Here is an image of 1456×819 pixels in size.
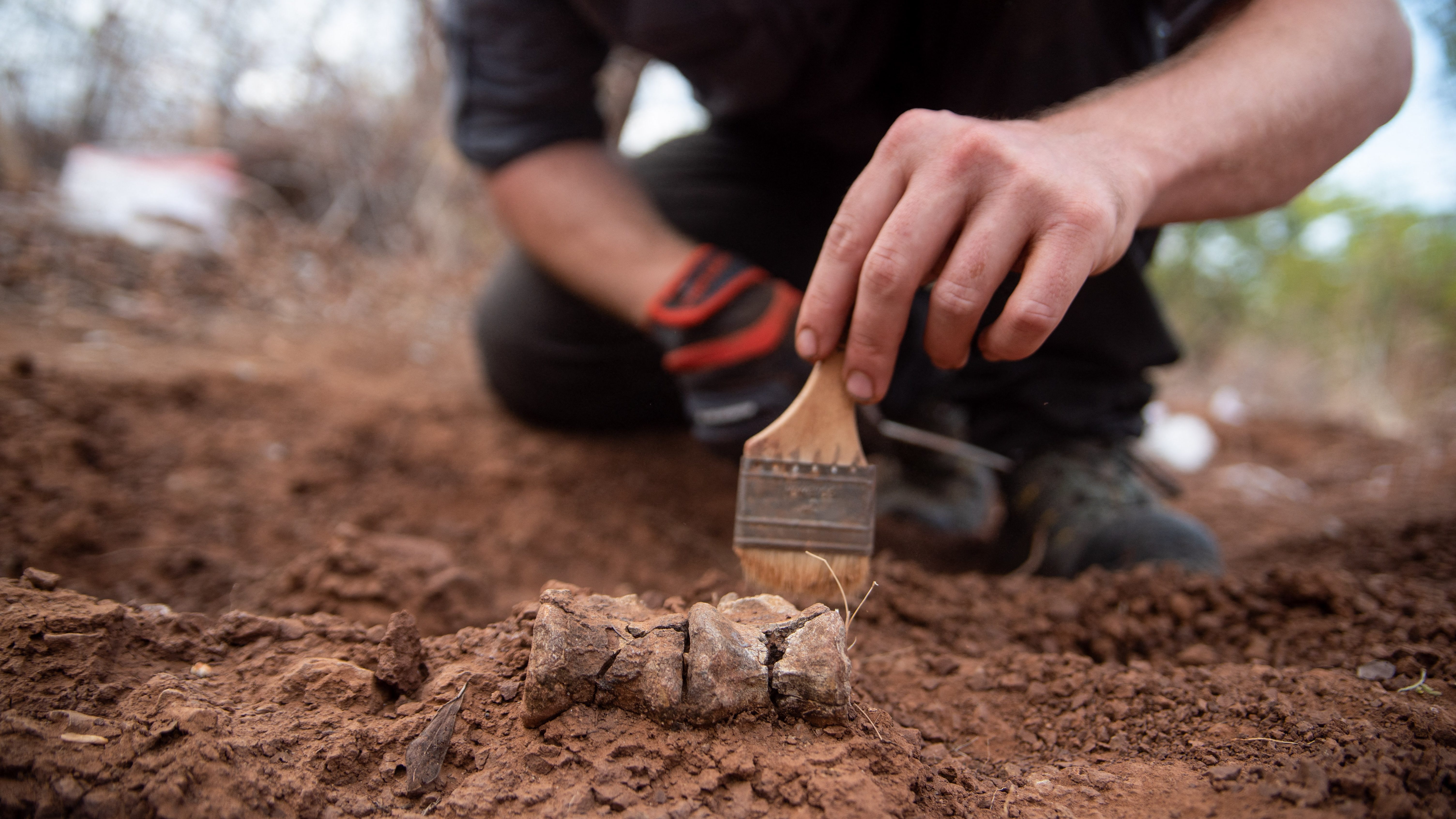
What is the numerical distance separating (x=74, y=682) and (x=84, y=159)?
3.33 m

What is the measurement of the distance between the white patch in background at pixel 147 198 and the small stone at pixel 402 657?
2897 millimetres

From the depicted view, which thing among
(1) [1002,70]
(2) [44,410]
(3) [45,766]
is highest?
(1) [1002,70]

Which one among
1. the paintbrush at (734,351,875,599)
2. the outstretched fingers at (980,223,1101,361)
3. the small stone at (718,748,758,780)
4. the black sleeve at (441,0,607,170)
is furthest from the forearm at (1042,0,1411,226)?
the black sleeve at (441,0,607,170)

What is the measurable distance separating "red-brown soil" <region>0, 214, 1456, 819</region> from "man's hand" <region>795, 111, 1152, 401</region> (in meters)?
0.42

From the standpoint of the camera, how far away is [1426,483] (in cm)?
240

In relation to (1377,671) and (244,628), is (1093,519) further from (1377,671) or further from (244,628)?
(244,628)

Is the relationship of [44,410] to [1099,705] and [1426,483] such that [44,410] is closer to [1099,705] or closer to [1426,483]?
[1099,705]

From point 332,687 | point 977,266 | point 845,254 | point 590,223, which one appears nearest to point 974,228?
point 977,266

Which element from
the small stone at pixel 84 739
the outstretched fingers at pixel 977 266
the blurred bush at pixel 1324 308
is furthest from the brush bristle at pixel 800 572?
the blurred bush at pixel 1324 308

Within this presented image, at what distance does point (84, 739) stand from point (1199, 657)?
1223 millimetres

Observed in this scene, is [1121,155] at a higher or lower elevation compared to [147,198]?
lower

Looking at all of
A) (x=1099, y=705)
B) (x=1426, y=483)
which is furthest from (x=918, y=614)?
(x=1426, y=483)

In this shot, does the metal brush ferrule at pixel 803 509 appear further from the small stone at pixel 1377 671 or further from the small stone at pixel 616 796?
the small stone at pixel 1377 671

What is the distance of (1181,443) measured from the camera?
3107 millimetres
